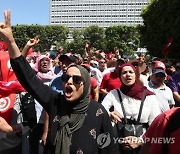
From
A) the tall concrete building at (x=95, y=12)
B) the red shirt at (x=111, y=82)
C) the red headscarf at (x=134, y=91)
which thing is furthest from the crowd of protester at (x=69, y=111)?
the tall concrete building at (x=95, y=12)

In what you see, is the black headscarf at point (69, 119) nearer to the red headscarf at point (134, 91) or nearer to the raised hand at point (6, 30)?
the raised hand at point (6, 30)

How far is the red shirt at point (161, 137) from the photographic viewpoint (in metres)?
1.90

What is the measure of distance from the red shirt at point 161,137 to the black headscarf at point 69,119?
71cm

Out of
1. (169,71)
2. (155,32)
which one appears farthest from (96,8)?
(169,71)

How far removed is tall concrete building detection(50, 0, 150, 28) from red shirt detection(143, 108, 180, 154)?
133540 mm

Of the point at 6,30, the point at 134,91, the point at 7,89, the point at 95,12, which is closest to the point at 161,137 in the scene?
the point at 6,30

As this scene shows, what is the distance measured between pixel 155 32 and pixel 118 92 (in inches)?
1188

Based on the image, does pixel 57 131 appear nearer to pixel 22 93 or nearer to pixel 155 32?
pixel 22 93

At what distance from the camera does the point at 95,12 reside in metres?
137

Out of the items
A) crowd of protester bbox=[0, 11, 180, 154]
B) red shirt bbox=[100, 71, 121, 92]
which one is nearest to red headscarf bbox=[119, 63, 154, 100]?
crowd of protester bbox=[0, 11, 180, 154]

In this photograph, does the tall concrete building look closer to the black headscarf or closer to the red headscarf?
the red headscarf

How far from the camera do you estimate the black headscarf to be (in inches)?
102

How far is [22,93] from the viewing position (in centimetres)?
329

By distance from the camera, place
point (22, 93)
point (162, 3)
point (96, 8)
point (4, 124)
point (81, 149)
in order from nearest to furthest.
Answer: point (81, 149) < point (4, 124) < point (22, 93) < point (162, 3) < point (96, 8)
